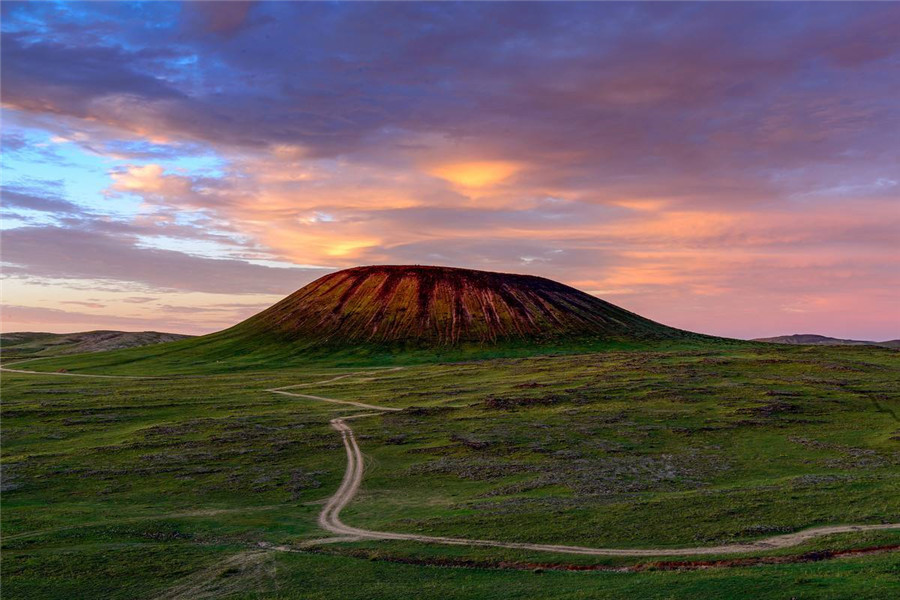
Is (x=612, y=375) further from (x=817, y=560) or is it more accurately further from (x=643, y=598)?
(x=643, y=598)

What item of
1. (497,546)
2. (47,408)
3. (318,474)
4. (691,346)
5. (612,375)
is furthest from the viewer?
(691,346)

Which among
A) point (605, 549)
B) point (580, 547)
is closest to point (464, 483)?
point (580, 547)

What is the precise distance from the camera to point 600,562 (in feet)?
126

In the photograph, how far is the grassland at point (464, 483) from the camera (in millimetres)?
36406

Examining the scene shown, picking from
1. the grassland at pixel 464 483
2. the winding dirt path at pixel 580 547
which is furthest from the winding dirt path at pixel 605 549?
the grassland at pixel 464 483

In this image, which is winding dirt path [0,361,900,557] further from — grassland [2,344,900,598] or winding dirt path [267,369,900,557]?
grassland [2,344,900,598]


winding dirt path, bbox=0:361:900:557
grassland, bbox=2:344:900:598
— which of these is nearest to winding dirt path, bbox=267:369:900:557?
winding dirt path, bbox=0:361:900:557

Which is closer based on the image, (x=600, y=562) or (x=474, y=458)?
(x=600, y=562)

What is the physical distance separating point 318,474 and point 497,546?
29421 millimetres

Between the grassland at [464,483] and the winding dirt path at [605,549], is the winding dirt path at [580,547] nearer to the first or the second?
the winding dirt path at [605,549]

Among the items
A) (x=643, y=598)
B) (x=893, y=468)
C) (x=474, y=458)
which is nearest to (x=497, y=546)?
(x=643, y=598)

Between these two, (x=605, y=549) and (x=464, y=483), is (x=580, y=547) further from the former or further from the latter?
(x=464, y=483)

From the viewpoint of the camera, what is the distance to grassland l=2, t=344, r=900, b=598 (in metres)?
36.4

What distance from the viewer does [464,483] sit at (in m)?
61.3
